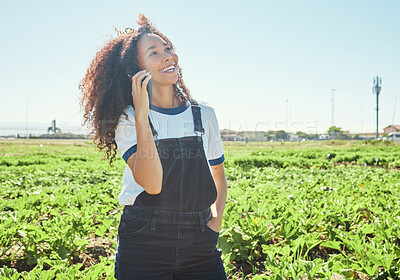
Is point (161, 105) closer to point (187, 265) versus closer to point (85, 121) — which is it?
point (85, 121)

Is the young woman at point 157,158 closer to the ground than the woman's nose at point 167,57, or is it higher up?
closer to the ground

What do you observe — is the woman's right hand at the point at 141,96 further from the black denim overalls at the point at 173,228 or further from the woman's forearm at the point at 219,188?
the woman's forearm at the point at 219,188

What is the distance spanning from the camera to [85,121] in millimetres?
1800

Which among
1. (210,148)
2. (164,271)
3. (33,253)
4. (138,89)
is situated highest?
(138,89)

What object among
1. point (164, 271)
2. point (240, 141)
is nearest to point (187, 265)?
point (164, 271)

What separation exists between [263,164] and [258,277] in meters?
9.64

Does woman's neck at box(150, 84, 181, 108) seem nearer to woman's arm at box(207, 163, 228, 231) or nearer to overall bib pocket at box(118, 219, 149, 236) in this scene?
woman's arm at box(207, 163, 228, 231)

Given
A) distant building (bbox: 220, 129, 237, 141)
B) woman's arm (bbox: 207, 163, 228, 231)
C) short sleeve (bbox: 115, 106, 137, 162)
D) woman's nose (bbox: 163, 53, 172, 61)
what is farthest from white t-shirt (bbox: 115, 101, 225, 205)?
distant building (bbox: 220, 129, 237, 141)

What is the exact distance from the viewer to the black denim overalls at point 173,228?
145 centimetres

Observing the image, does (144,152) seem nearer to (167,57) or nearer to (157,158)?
(157,158)

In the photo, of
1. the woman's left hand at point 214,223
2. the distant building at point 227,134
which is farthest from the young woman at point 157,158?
the distant building at point 227,134

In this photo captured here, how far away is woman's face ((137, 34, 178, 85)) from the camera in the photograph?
1650 mm

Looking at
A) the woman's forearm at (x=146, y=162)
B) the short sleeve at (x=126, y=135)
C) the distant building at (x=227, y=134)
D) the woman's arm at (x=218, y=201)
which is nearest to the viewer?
the woman's forearm at (x=146, y=162)

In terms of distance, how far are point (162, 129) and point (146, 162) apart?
0.24 metres
